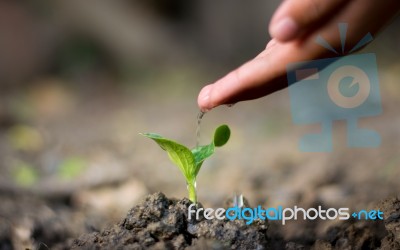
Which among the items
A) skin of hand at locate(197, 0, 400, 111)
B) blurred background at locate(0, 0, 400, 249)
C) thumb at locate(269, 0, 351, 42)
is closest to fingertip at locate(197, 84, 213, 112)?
skin of hand at locate(197, 0, 400, 111)

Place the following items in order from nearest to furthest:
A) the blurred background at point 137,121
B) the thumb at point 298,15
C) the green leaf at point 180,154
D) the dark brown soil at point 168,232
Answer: the thumb at point 298,15, the dark brown soil at point 168,232, the green leaf at point 180,154, the blurred background at point 137,121

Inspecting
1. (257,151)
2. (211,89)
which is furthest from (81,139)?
(211,89)

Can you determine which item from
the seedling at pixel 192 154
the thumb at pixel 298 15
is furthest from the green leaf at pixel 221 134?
the thumb at pixel 298 15

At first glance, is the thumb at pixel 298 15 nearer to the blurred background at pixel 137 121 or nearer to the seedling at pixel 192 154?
the seedling at pixel 192 154

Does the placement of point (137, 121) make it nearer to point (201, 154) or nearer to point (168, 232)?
point (201, 154)

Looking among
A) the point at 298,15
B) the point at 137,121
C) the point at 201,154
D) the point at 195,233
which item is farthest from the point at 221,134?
the point at 137,121

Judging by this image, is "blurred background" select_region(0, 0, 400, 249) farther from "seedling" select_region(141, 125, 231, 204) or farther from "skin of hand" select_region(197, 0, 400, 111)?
"skin of hand" select_region(197, 0, 400, 111)

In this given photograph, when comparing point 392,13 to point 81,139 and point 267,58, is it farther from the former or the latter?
point 81,139
